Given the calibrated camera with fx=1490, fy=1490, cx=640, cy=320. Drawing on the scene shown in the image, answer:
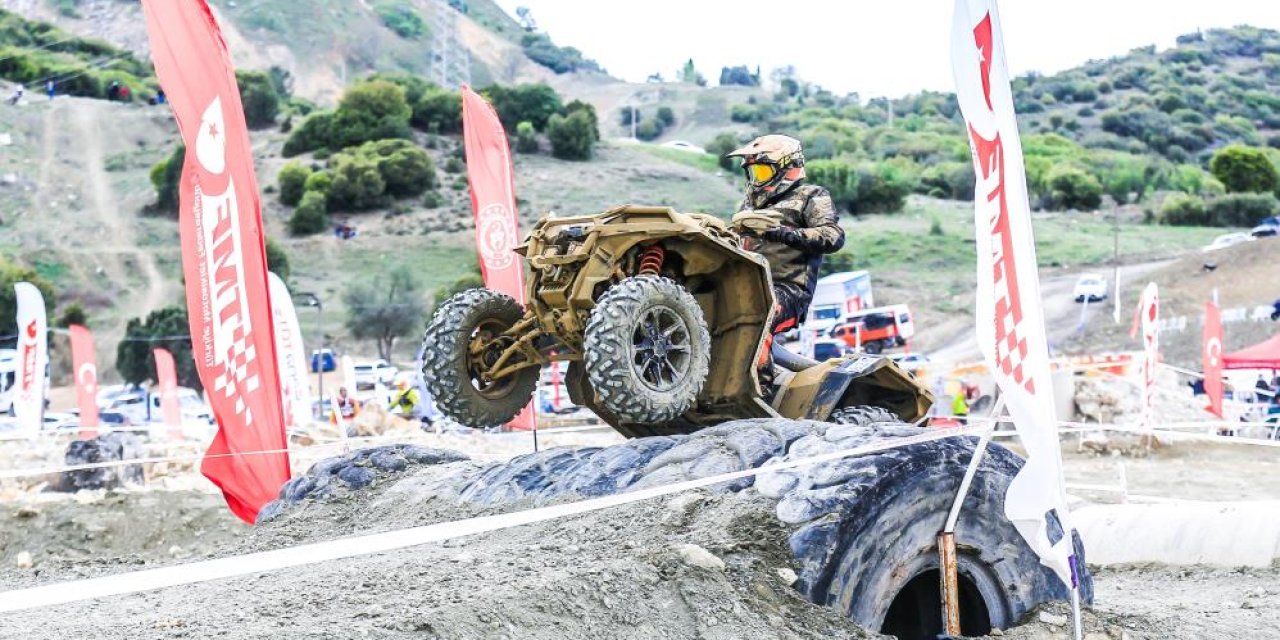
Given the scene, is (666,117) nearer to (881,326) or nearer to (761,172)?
(881,326)

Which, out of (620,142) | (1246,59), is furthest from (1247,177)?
(1246,59)

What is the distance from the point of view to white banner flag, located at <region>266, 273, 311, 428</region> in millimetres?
19000

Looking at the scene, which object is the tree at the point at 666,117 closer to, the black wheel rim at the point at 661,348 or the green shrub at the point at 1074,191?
the green shrub at the point at 1074,191

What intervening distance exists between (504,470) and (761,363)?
178cm

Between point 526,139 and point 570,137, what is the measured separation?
103 inches

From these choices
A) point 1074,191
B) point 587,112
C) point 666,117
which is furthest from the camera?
point 666,117

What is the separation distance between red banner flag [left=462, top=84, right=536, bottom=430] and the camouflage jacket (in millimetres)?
6967

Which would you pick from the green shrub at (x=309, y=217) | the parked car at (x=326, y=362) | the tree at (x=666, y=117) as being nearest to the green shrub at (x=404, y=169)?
the green shrub at (x=309, y=217)

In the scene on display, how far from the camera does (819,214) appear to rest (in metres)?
8.88

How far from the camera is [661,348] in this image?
25.2ft

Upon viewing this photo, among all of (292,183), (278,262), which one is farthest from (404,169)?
(278,262)

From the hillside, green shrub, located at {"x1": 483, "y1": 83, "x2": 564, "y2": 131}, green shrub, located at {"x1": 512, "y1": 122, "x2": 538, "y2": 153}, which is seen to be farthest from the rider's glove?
green shrub, located at {"x1": 483, "y1": 83, "x2": 564, "y2": 131}

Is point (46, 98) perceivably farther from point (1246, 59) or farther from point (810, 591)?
point (1246, 59)

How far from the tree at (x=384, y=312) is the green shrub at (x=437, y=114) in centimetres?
2992
